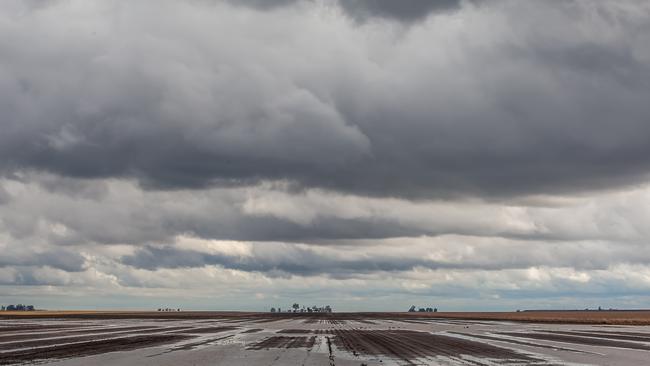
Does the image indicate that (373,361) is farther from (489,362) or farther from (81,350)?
(81,350)

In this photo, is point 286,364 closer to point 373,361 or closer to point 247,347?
point 373,361

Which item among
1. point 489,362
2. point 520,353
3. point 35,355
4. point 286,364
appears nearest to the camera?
point 286,364

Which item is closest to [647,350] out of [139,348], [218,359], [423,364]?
[423,364]

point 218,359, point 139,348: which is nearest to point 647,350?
point 218,359

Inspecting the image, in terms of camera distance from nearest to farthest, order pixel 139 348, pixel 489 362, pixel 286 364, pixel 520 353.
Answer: pixel 286 364, pixel 489 362, pixel 520 353, pixel 139 348

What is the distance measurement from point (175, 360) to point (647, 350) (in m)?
37.5

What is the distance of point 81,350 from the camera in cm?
4841

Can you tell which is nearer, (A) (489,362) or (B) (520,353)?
(A) (489,362)

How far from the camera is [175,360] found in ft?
132

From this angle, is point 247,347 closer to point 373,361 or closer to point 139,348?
point 139,348

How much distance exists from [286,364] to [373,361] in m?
5.87

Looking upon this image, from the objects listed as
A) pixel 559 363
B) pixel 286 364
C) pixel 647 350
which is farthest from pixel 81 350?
pixel 647 350

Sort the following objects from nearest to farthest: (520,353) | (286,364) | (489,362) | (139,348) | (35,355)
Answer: (286,364) < (489,362) < (35,355) < (520,353) < (139,348)

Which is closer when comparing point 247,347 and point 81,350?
point 81,350
